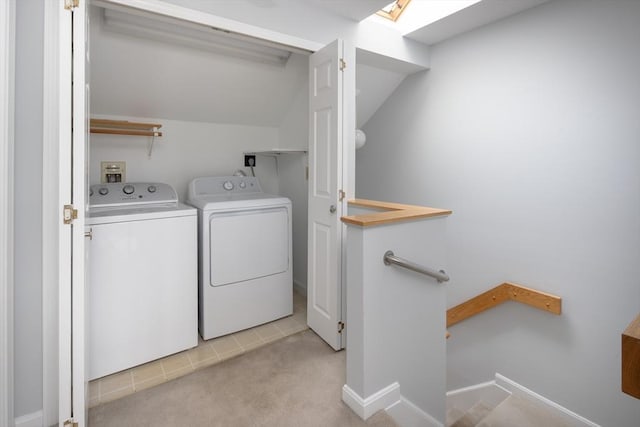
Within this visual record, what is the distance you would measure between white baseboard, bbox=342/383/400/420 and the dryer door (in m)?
1.10

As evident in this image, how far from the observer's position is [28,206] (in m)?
1.38

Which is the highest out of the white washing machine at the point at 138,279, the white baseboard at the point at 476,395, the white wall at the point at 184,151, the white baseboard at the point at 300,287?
the white wall at the point at 184,151

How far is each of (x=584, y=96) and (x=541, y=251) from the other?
38.8 inches

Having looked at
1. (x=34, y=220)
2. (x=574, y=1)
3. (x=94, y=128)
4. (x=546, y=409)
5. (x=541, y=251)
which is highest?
(x=574, y=1)

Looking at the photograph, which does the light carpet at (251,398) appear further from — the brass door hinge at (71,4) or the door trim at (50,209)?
the brass door hinge at (71,4)

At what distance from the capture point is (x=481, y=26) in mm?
2369

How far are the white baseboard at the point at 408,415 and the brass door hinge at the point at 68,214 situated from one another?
159 cm

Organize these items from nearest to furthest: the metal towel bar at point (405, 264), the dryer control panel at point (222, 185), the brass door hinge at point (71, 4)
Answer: the brass door hinge at point (71, 4), the metal towel bar at point (405, 264), the dryer control panel at point (222, 185)

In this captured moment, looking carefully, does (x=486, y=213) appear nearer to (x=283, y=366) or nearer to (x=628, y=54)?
(x=628, y=54)

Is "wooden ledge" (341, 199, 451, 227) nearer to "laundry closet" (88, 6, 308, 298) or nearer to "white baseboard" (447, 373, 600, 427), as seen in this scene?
"laundry closet" (88, 6, 308, 298)

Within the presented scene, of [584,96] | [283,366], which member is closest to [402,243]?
[283,366]

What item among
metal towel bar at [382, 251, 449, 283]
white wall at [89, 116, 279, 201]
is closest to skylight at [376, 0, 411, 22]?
white wall at [89, 116, 279, 201]

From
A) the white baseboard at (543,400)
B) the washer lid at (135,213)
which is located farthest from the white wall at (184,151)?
the white baseboard at (543,400)

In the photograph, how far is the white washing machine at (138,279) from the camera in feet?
5.82
